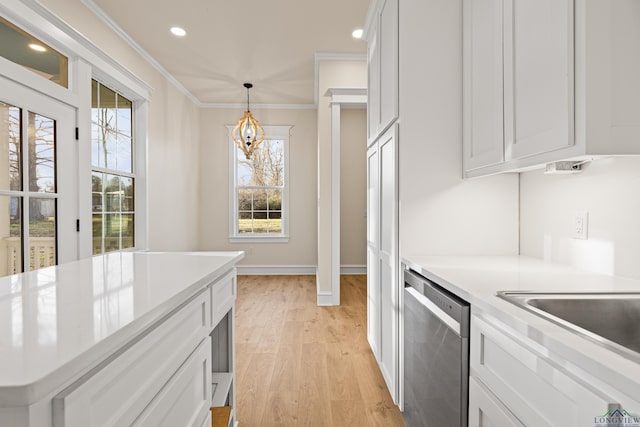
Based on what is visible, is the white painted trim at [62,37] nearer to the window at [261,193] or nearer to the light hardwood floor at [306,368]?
the window at [261,193]

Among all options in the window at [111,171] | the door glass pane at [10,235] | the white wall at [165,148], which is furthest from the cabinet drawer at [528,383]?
the white wall at [165,148]

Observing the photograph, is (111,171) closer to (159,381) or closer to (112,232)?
(112,232)

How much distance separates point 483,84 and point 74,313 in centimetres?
167

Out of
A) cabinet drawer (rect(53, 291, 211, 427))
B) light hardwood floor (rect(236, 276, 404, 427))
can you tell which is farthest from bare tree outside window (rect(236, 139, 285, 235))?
cabinet drawer (rect(53, 291, 211, 427))

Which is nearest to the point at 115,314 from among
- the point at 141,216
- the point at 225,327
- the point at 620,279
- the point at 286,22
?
the point at 225,327

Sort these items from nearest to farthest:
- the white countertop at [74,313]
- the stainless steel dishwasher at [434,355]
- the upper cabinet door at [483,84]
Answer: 1. the white countertop at [74,313]
2. the stainless steel dishwasher at [434,355]
3. the upper cabinet door at [483,84]

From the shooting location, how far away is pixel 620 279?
1212 mm

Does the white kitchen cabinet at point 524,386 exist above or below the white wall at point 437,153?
below

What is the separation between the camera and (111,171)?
3.32m

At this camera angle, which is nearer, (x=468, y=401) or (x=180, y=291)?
(x=180, y=291)

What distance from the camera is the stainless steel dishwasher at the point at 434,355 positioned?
1.12 meters

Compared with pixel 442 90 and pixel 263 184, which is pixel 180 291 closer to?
pixel 442 90

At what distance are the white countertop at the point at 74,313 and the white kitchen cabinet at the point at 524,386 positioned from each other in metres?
0.86

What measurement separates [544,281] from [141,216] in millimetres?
3835
